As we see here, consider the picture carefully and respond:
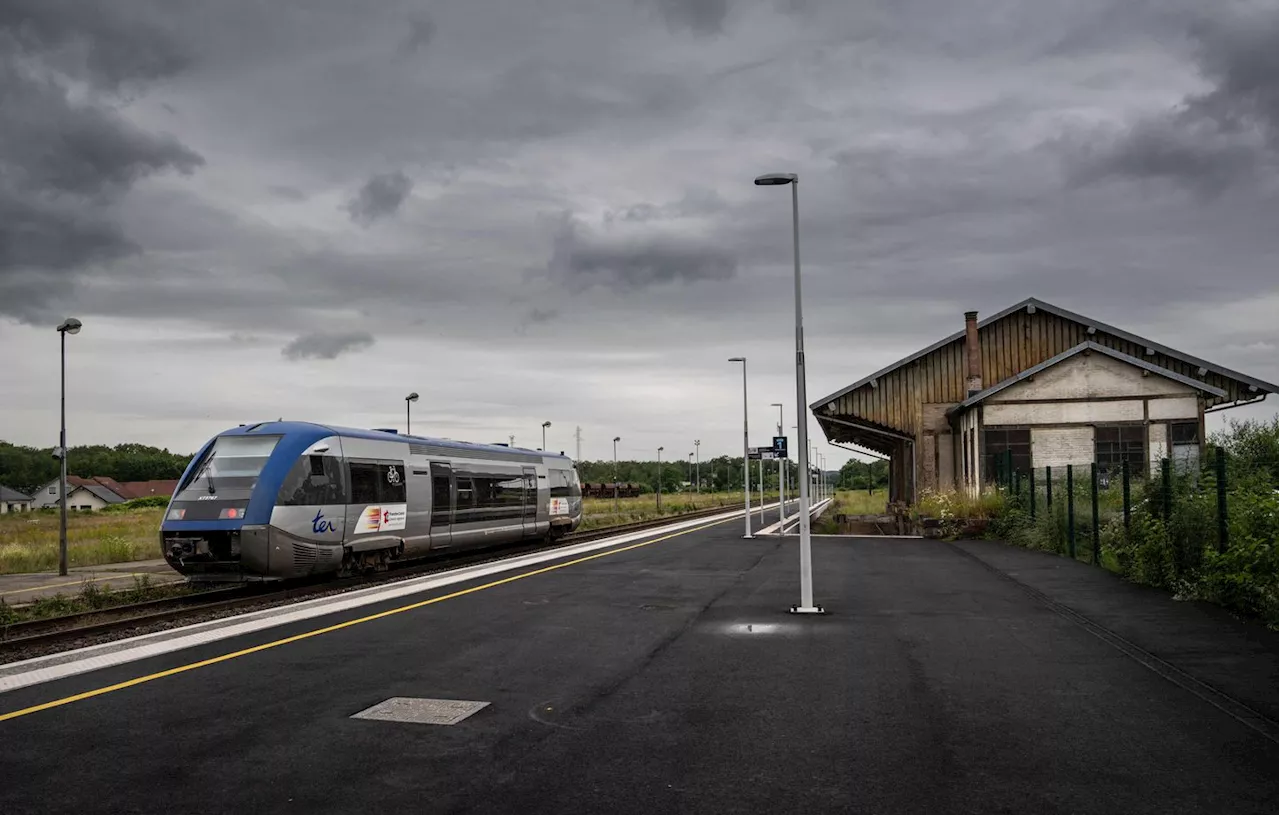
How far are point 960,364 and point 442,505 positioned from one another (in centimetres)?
2175

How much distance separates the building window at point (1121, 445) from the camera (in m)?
29.0

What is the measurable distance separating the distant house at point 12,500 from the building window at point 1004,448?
137 m

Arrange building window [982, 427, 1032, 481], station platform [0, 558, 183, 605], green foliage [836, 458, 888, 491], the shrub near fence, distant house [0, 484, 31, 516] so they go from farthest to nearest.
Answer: green foliage [836, 458, 888, 491] → distant house [0, 484, 31, 516] → building window [982, 427, 1032, 481] → station platform [0, 558, 183, 605] → the shrub near fence

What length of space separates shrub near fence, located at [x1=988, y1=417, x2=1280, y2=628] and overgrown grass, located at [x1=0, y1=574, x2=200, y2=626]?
15.8 m

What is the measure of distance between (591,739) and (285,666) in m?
4.03

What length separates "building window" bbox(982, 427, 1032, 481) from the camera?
99.2ft

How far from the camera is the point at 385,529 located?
18953 millimetres

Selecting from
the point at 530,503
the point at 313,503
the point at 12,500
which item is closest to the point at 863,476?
the point at 12,500

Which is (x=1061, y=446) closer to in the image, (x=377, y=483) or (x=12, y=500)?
(x=377, y=483)

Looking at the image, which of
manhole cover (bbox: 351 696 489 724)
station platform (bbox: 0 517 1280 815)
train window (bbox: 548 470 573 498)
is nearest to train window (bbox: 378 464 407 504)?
station platform (bbox: 0 517 1280 815)

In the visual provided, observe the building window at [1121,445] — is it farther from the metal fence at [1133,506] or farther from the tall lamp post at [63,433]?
the tall lamp post at [63,433]

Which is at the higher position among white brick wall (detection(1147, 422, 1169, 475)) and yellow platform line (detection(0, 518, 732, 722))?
white brick wall (detection(1147, 422, 1169, 475))

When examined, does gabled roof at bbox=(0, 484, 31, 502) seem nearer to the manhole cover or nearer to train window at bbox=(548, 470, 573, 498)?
train window at bbox=(548, 470, 573, 498)

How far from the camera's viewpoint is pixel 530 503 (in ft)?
89.8
